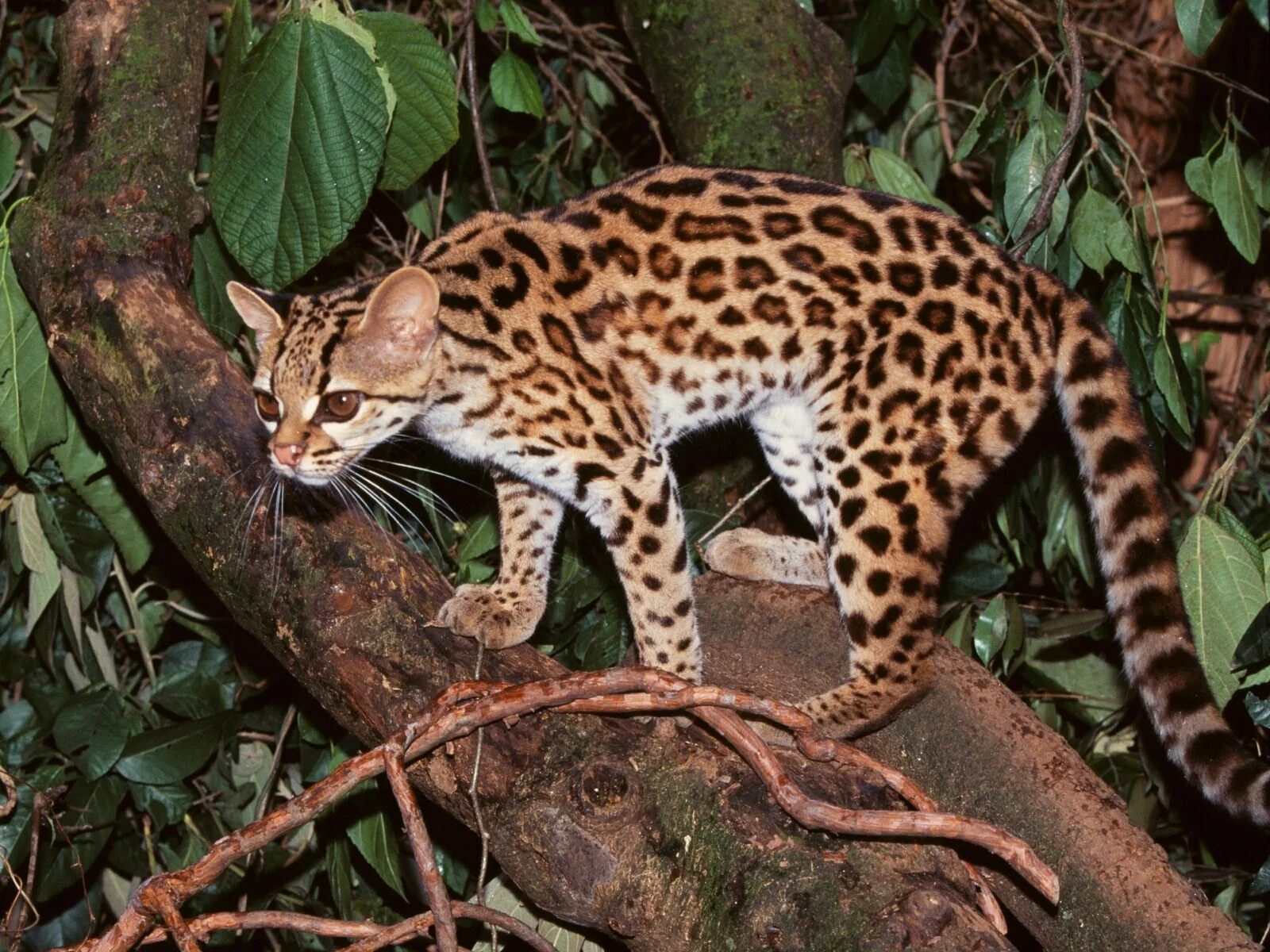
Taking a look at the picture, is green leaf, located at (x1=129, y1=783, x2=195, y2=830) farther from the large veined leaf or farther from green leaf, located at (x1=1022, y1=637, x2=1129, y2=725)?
green leaf, located at (x1=1022, y1=637, x2=1129, y2=725)

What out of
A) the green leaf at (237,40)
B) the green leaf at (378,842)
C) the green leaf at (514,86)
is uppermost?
the green leaf at (237,40)

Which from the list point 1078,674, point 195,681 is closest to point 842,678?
point 1078,674

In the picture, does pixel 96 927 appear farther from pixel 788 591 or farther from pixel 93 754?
pixel 788 591

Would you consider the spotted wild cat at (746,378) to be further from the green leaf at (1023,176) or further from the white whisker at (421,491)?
the green leaf at (1023,176)

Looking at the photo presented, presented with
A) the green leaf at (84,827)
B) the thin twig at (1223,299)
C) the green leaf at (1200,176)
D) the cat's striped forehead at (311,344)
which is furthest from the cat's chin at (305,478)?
the thin twig at (1223,299)

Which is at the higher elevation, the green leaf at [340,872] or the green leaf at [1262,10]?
the green leaf at [1262,10]

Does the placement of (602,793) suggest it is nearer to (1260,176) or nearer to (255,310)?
(255,310)
